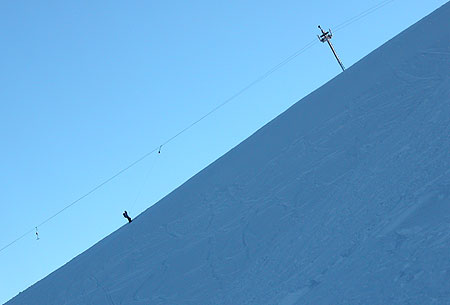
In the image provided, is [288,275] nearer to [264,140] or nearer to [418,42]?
[264,140]

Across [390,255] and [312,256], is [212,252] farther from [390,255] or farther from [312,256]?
[390,255]

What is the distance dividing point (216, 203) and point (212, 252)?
144 cm

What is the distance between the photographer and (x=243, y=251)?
6.34 meters

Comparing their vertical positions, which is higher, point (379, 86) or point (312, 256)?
point (379, 86)

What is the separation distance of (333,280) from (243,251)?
2.00 meters

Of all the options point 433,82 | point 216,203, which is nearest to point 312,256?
point 216,203

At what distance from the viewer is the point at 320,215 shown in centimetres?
591

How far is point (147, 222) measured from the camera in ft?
30.1

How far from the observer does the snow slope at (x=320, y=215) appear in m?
4.37

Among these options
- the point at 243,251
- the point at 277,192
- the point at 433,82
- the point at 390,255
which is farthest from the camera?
the point at 433,82

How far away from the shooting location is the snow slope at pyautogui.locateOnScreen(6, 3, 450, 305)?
4.37 m

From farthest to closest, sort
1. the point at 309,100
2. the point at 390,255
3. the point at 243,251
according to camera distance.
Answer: the point at 309,100 → the point at 243,251 → the point at 390,255

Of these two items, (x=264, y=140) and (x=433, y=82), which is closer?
(x=433, y=82)

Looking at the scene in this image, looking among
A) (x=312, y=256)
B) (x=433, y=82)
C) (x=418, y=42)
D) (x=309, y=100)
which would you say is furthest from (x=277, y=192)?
(x=418, y=42)
